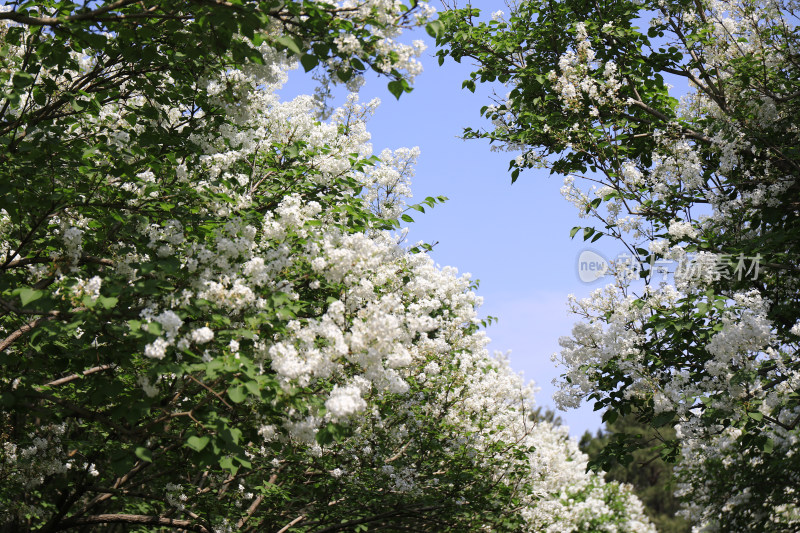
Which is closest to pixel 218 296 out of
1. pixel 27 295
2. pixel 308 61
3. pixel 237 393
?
pixel 237 393

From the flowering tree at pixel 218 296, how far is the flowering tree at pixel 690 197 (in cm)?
206

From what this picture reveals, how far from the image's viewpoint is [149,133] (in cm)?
625

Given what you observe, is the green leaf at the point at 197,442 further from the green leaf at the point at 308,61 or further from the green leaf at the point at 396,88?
the green leaf at the point at 396,88

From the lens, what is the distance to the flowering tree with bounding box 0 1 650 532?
4629mm

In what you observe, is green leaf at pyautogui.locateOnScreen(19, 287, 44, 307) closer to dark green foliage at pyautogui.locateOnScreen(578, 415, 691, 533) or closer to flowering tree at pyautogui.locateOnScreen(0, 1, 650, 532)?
flowering tree at pyautogui.locateOnScreen(0, 1, 650, 532)

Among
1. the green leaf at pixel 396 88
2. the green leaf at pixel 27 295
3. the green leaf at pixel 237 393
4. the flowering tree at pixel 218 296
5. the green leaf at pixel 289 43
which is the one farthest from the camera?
the green leaf at pixel 396 88

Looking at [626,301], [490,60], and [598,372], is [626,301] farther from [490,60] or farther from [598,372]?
[490,60]

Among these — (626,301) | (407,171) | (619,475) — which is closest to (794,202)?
(626,301)

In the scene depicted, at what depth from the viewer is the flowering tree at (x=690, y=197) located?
615 centimetres

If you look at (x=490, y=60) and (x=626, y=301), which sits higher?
(x=490, y=60)

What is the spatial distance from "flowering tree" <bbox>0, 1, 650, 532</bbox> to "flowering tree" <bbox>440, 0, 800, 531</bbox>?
6.77 ft

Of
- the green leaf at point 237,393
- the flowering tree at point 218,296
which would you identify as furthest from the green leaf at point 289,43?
the green leaf at point 237,393

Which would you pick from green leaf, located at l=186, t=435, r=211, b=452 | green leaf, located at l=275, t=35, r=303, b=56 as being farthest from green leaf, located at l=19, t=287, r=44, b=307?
green leaf, located at l=275, t=35, r=303, b=56

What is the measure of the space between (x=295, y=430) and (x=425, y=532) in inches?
276
